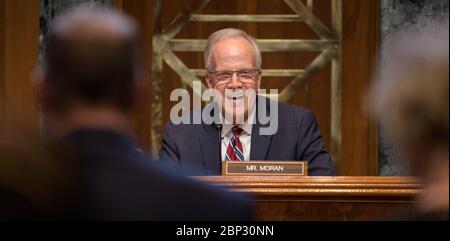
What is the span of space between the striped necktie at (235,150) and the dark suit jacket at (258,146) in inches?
1.5

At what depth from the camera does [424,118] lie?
1487mm

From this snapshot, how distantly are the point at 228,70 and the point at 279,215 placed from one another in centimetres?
108

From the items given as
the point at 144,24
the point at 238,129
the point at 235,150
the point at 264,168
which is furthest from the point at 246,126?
the point at 144,24

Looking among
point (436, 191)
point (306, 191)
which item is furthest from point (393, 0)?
point (436, 191)

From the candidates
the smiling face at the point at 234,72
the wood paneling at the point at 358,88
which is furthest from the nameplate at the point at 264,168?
the wood paneling at the point at 358,88

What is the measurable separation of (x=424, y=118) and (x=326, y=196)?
1.39 metres

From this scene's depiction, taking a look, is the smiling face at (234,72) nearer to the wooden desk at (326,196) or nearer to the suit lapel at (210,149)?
the suit lapel at (210,149)

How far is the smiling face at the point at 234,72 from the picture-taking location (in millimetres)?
3773

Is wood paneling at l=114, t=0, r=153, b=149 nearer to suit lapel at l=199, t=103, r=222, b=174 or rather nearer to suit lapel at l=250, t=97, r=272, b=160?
suit lapel at l=199, t=103, r=222, b=174

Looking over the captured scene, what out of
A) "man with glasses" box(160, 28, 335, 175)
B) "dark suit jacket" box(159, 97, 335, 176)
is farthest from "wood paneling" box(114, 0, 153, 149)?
"dark suit jacket" box(159, 97, 335, 176)

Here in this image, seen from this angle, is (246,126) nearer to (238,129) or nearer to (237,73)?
(238,129)

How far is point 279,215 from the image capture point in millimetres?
2873
